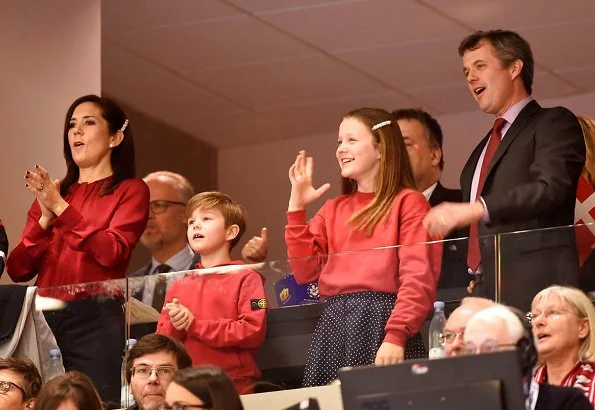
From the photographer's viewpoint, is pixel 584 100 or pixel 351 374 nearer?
pixel 351 374

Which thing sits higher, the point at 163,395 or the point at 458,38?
the point at 458,38

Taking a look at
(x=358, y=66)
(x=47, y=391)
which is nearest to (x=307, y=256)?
(x=47, y=391)

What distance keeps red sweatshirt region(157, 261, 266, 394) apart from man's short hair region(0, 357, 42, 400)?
48 cm

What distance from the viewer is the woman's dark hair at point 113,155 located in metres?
6.48

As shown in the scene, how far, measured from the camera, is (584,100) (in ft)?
32.2

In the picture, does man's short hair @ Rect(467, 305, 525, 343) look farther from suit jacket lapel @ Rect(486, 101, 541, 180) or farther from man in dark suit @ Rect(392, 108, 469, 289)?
man in dark suit @ Rect(392, 108, 469, 289)

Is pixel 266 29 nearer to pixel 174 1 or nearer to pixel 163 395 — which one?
pixel 174 1

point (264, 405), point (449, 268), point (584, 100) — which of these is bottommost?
point (264, 405)

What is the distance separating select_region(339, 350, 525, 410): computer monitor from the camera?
407 cm

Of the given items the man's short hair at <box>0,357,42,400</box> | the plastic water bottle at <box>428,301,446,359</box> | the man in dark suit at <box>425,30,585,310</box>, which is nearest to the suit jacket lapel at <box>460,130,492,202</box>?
the man in dark suit at <box>425,30,585,310</box>

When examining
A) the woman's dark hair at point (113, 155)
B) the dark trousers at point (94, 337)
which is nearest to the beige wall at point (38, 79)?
the woman's dark hair at point (113, 155)

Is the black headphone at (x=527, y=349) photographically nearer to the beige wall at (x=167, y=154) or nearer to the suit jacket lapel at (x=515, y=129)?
the suit jacket lapel at (x=515, y=129)

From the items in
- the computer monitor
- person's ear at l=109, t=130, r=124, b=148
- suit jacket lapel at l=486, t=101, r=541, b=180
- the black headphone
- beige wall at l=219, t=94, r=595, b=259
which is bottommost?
the computer monitor

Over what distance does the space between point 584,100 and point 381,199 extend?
14.5 feet
